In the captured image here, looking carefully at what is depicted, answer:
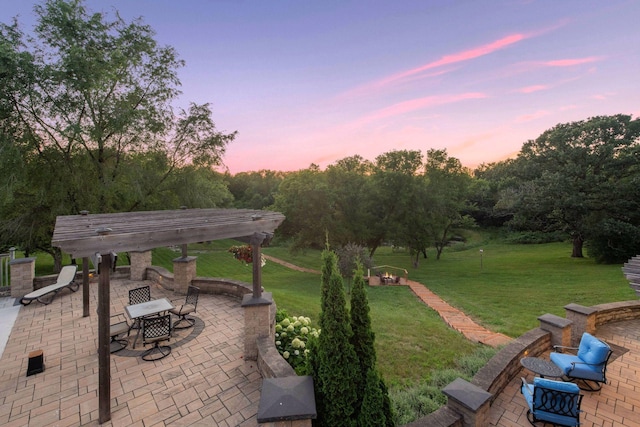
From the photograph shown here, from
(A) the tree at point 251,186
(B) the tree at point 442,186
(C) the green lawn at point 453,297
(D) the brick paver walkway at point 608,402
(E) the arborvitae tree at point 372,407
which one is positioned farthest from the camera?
(A) the tree at point 251,186

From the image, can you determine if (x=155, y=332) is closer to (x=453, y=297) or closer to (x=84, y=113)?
(x=84, y=113)

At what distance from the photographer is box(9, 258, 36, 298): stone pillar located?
8.80m

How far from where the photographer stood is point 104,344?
3.93 m

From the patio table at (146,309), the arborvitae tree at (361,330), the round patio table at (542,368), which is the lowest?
the round patio table at (542,368)

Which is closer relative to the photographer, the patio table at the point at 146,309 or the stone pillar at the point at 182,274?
the patio table at the point at 146,309

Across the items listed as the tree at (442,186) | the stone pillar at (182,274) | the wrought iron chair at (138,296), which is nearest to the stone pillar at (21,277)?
the wrought iron chair at (138,296)

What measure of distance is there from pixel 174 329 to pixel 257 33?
11797 millimetres

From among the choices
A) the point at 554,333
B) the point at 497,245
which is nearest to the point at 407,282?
the point at 554,333

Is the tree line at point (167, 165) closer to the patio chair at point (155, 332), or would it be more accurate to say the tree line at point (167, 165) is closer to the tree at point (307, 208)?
the tree at point (307, 208)

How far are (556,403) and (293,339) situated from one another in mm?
4441

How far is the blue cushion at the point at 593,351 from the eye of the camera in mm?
4797

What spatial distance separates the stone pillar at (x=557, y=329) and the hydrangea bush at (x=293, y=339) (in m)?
5.35

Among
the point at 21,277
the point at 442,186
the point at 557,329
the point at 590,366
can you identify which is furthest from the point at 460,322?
the point at 442,186

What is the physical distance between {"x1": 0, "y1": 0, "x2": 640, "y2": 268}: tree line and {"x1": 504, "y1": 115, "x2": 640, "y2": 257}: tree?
0.09 m
